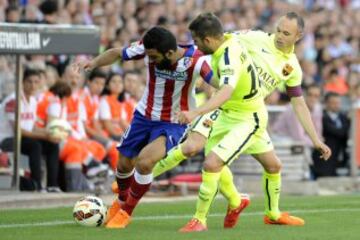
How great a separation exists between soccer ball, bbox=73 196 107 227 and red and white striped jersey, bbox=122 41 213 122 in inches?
40.9

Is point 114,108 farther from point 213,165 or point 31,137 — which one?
point 213,165

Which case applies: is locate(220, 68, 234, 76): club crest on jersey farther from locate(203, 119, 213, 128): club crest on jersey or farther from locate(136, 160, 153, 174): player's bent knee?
locate(203, 119, 213, 128): club crest on jersey

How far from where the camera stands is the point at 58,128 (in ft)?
56.1

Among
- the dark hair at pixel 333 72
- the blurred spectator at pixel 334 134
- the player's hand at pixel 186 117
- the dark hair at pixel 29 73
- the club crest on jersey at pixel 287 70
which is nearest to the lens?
the player's hand at pixel 186 117

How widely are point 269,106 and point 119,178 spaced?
8.85m

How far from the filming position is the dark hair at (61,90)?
1772cm

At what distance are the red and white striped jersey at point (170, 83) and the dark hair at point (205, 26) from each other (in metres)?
0.64

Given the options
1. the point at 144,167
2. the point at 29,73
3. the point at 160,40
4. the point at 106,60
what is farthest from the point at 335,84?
the point at 160,40

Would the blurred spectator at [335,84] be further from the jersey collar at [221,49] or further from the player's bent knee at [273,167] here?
the jersey collar at [221,49]

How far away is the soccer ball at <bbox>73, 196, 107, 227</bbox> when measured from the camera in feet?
39.2

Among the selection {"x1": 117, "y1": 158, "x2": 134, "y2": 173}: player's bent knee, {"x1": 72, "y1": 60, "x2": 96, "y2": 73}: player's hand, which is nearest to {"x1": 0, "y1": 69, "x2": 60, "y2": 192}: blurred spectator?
{"x1": 117, "y1": 158, "x2": 134, "y2": 173}: player's bent knee

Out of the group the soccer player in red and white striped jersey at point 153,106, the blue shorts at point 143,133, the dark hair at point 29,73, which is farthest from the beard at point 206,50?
the dark hair at point 29,73

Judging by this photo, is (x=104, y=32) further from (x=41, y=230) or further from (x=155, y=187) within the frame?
(x=41, y=230)

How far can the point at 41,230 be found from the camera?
38.4 feet
